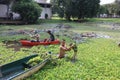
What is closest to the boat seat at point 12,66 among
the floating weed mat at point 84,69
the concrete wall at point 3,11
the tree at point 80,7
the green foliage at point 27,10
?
the floating weed mat at point 84,69

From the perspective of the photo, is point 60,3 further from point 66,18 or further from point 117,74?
point 117,74

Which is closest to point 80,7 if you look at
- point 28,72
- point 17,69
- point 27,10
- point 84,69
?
point 27,10

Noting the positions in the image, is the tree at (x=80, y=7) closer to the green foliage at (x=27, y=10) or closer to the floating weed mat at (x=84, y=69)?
the green foliage at (x=27, y=10)

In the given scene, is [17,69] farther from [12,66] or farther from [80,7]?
[80,7]

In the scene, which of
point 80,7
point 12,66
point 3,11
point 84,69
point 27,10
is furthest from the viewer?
point 80,7

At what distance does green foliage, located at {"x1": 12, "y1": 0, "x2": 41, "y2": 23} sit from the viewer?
3722 centimetres

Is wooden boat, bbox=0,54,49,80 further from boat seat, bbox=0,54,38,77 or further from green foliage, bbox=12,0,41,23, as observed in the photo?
green foliage, bbox=12,0,41,23

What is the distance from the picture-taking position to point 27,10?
1475 inches

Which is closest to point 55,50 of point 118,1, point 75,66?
point 75,66

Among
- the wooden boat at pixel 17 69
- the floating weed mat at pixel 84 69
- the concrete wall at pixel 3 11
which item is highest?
the concrete wall at pixel 3 11

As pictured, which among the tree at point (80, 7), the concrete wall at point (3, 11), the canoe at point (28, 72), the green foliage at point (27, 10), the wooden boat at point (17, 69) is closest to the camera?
the canoe at point (28, 72)

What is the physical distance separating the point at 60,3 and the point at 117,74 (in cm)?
4225

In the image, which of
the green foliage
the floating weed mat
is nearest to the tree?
the green foliage

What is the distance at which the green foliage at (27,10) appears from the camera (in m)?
37.2
